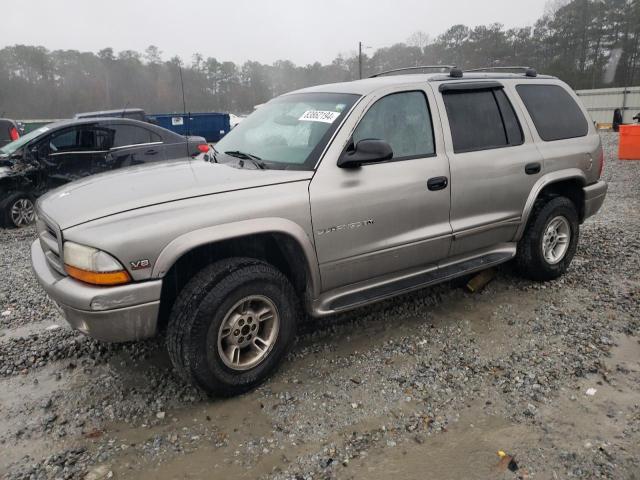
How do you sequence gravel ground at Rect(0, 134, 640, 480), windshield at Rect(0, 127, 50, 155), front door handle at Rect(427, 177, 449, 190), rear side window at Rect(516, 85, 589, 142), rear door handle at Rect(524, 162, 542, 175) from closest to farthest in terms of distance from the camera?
gravel ground at Rect(0, 134, 640, 480) → front door handle at Rect(427, 177, 449, 190) → rear door handle at Rect(524, 162, 542, 175) → rear side window at Rect(516, 85, 589, 142) → windshield at Rect(0, 127, 50, 155)

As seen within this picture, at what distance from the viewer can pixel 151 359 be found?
3.36 meters

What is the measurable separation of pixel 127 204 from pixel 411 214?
1859mm

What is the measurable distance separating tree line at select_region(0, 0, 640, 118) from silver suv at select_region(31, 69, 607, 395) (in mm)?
41874

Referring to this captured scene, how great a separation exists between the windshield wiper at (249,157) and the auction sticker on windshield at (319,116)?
1.49 ft

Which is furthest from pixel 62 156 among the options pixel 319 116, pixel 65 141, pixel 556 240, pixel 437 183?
pixel 556 240

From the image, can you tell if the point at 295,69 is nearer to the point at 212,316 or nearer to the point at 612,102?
the point at 612,102

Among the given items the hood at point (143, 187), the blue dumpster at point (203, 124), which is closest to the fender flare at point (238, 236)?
the hood at point (143, 187)

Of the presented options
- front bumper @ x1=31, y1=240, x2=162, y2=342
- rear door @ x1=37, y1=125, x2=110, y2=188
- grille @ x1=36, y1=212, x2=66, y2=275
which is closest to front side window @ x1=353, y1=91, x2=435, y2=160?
front bumper @ x1=31, y1=240, x2=162, y2=342

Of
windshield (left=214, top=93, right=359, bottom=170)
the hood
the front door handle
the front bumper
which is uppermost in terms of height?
windshield (left=214, top=93, right=359, bottom=170)

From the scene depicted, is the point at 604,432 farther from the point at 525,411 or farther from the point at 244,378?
the point at 244,378

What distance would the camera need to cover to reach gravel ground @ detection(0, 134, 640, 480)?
7.76 ft

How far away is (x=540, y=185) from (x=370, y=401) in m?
2.50

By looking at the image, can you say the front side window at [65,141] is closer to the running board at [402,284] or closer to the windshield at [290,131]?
the windshield at [290,131]

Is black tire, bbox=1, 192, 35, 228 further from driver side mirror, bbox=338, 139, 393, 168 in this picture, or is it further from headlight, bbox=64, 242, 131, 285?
driver side mirror, bbox=338, 139, 393, 168
